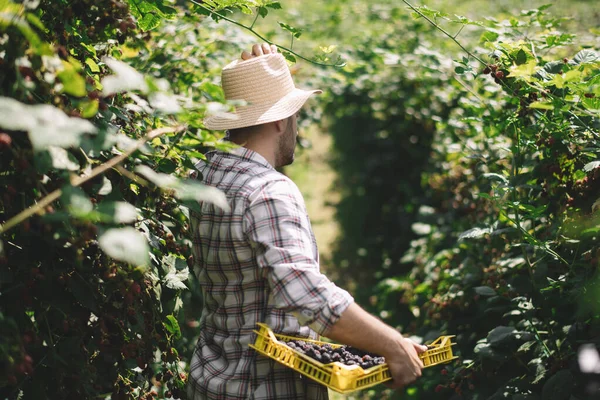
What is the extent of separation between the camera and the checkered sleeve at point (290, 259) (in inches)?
64.8

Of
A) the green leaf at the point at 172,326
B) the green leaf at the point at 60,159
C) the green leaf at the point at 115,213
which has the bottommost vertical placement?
the green leaf at the point at 172,326

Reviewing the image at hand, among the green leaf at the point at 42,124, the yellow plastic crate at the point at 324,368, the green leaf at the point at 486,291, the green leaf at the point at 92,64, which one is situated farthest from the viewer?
the green leaf at the point at 486,291

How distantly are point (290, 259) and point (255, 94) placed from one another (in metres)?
0.68

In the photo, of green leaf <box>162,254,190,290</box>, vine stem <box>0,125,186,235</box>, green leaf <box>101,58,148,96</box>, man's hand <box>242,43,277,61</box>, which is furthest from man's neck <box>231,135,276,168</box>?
green leaf <box>101,58,148,96</box>

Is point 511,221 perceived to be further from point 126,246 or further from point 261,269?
point 126,246

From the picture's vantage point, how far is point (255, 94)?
2.05 m

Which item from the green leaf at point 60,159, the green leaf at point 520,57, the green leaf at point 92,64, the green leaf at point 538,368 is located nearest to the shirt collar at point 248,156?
the green leaf at point 92,64

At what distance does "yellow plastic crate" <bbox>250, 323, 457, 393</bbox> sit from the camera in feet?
5.12

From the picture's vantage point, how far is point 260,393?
6.06 feet

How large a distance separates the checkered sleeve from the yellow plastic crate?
0.33 ft

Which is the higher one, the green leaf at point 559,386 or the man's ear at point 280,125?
the man's ear at point 280,125

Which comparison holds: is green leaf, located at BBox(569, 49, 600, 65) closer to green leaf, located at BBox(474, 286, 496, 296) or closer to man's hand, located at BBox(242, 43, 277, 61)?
green leaf, located at BBox(474, 286, 496, 296)

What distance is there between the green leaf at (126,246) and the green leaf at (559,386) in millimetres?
1602

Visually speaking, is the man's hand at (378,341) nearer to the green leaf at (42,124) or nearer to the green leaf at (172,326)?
the green leaf at (172,326)
